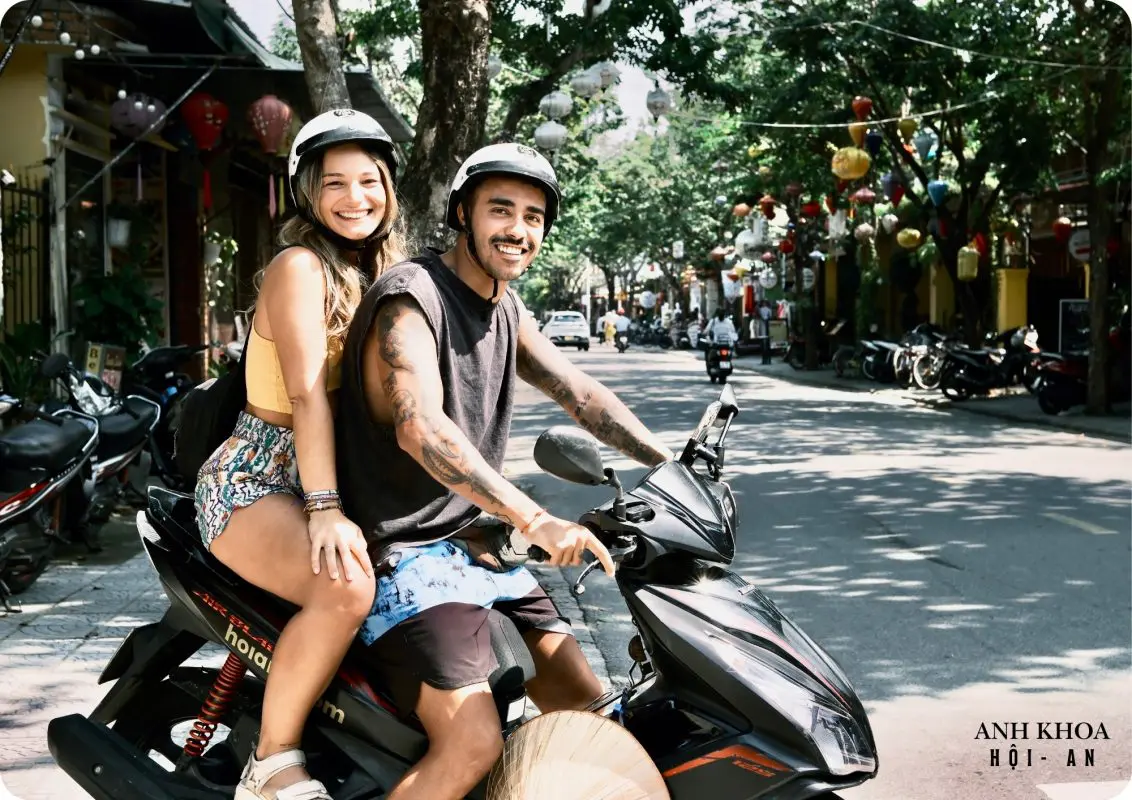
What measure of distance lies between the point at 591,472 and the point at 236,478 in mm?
879

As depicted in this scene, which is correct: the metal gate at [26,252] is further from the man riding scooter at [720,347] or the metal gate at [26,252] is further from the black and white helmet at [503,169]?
the man riding scooter at [720,347]

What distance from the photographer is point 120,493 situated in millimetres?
8680

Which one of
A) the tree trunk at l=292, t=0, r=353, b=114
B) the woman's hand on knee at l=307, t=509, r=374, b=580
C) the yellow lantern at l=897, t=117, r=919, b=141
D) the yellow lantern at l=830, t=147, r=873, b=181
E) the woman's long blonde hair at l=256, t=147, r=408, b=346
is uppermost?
the yellow lantern at l=897, t=117, r=919, b=141

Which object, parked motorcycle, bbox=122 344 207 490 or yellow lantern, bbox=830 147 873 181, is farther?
yellow lantern, bbox=830 147 873 181

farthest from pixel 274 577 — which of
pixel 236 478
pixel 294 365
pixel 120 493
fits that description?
pixel 120 493

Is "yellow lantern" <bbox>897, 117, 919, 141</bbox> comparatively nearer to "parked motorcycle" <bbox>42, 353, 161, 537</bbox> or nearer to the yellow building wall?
the yellow building wall

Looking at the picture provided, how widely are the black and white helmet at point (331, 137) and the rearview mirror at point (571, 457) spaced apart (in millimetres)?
873

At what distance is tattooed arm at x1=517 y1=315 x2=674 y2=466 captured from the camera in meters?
3.13

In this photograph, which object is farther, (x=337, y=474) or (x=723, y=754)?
(x=337, y=474)

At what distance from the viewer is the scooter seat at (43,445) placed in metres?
6.31

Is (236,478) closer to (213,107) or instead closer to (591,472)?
(591,472)

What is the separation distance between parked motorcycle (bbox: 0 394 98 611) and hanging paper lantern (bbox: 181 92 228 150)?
5.06 metres

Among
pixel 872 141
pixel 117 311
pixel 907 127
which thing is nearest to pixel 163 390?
pixel 117 311

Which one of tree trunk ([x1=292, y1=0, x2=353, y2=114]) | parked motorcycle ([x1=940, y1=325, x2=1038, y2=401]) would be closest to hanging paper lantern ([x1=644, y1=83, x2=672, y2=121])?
parked motorcycle ([x1=940, y1=325, x2=1038, y2=401])
